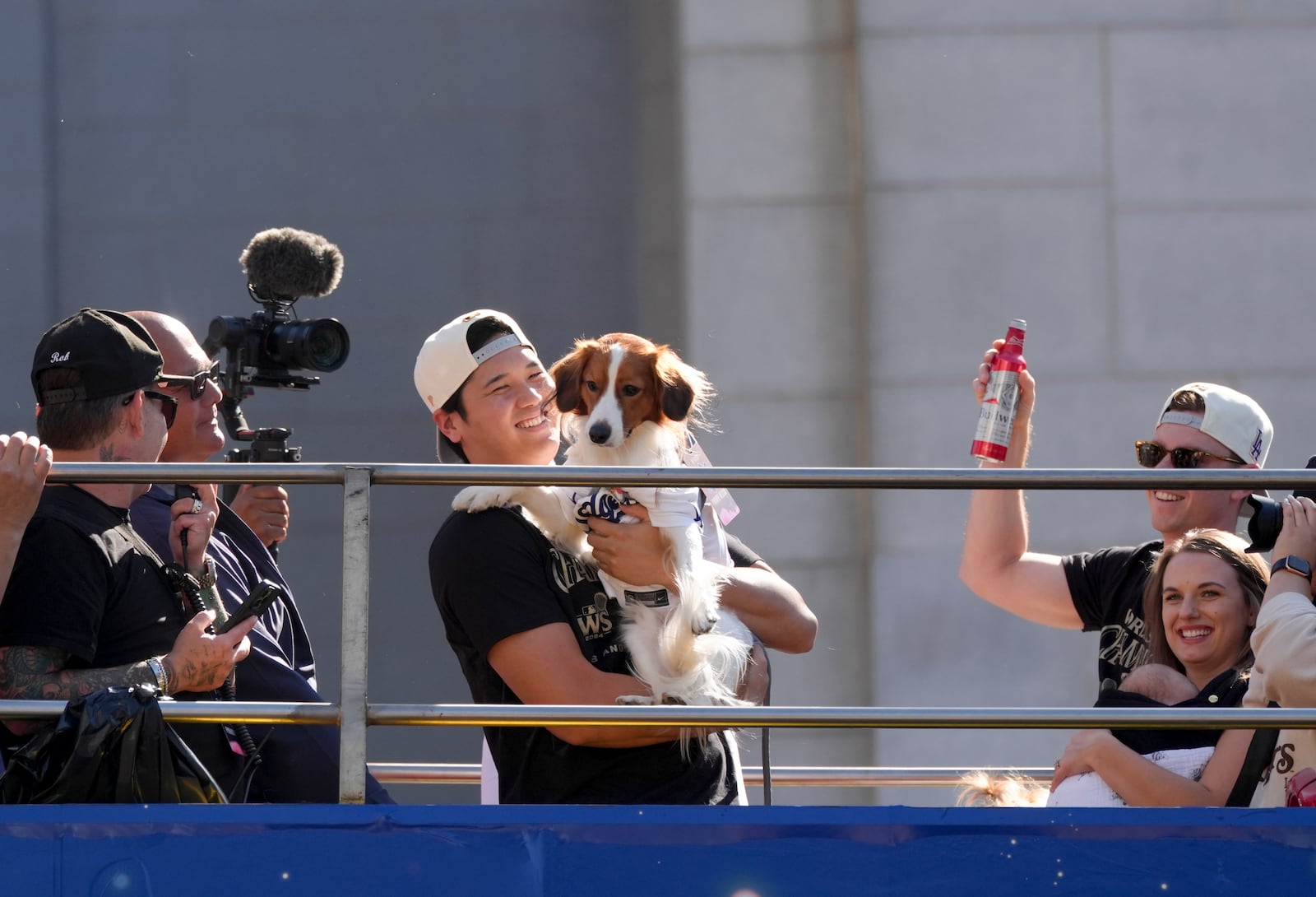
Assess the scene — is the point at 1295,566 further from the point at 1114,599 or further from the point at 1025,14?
the point at 1025,14

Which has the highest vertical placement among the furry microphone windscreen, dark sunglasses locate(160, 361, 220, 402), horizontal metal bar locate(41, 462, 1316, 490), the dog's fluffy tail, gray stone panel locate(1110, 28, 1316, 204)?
gray stone panel locate(1110, 28, 1316, 204)

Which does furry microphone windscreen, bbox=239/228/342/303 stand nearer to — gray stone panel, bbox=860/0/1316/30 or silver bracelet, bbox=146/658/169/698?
silver bracelet, bbox=146/658/169/698

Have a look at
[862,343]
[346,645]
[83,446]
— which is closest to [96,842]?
[346,645]

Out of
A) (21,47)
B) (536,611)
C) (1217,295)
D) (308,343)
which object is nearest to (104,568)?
(536,611)

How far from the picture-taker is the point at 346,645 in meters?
2.72

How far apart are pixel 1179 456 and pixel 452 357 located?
173cm

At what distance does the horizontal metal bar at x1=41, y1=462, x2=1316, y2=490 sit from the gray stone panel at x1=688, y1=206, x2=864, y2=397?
12.6 ft

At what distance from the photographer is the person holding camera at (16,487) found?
8.70 ft

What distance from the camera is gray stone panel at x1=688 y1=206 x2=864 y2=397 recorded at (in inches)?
259

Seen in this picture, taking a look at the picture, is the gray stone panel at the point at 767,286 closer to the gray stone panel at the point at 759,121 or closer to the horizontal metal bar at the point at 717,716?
the gray stone panel at the point at 759,121

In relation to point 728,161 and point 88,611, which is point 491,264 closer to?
point 728,161

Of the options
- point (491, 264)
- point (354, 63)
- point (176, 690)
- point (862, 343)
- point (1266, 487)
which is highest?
point (354, 63)

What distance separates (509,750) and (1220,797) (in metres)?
1.37

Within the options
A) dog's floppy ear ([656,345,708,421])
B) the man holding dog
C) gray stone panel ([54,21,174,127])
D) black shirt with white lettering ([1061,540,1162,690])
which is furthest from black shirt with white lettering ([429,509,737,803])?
gray stone panel ([54,21,174,127])
